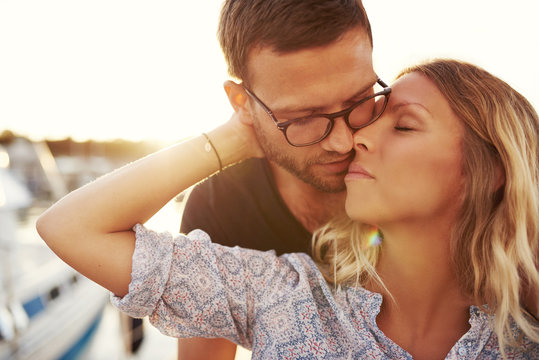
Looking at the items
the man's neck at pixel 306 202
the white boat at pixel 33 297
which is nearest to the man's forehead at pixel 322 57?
the man's neck at pixel 306 202

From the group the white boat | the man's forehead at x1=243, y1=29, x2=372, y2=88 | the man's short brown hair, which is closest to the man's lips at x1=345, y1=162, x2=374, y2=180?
the man's forehead at x1=243, y1=29, x2=372, y2=88

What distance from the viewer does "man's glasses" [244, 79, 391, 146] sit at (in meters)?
1.79

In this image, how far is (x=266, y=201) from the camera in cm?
237

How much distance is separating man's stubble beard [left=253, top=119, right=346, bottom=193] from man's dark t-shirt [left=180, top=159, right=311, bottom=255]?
0.77 ft

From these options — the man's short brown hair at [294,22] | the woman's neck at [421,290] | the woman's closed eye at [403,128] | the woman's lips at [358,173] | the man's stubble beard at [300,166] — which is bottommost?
the woman's neck at [421,290]

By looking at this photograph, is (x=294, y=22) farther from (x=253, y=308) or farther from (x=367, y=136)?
(x=253, y=308)

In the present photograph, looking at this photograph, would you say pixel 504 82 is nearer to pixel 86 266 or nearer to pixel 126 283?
pixel 126 283

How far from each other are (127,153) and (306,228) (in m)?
49.1

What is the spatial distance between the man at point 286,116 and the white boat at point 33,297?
359 cm

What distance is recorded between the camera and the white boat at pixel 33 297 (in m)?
4.66

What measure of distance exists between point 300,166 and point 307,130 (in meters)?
0.26

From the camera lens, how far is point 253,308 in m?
1.64

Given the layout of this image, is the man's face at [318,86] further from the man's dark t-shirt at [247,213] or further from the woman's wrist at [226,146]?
the man's dark t-shirt at [247,213]

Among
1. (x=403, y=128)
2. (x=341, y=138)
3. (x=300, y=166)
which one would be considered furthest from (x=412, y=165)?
(x=300, y=166)
